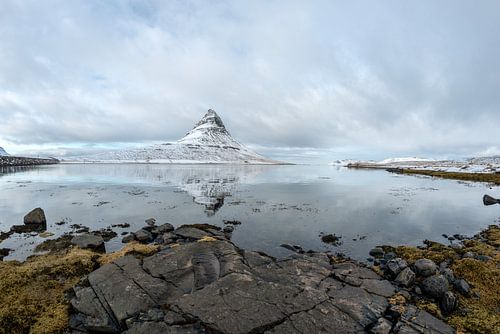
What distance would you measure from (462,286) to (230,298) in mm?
13061

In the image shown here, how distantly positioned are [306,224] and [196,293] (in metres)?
21.6

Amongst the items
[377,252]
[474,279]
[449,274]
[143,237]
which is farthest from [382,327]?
[143,237]

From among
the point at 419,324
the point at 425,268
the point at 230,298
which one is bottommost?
the point at 419,324

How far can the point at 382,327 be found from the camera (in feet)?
37.8

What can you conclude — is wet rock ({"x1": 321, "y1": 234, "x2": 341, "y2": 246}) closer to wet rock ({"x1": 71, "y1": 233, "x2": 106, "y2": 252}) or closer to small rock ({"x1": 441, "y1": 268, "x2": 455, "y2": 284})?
small rock ({"x1": 441, "y1": 268, "x2": 455, "y2": 284})

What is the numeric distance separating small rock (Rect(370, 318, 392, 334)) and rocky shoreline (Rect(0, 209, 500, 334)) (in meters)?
0.05

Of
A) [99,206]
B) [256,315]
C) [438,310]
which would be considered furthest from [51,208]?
[438,310]

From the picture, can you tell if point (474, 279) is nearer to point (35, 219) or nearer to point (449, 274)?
point (449, 274)

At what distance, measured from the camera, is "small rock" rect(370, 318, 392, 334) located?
1129 cm

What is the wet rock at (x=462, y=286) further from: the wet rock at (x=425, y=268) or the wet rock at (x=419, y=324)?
the wet rock at (x=419, y=324)

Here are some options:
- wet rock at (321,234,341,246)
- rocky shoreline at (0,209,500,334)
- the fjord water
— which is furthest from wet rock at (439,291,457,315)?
wet rock at (321,234,341,246)

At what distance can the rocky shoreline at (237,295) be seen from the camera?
11516 mm

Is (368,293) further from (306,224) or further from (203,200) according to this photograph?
(203,200)

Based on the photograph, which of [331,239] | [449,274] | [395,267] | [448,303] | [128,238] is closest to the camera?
[448,303]
